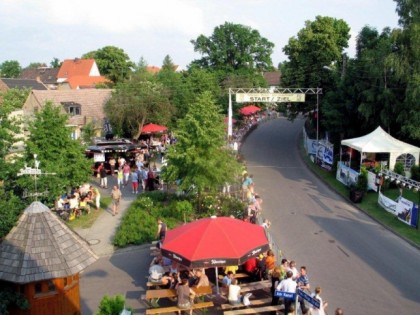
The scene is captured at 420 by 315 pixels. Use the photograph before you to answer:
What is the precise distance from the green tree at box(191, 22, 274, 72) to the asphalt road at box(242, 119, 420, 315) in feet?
114

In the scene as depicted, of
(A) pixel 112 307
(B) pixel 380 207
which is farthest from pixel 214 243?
(B) pixel 380 207

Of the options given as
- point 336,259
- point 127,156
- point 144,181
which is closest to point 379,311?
point 336,259

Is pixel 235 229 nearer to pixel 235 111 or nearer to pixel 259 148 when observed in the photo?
pixel 259 148

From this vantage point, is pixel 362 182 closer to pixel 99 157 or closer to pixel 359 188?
pixel 359 188

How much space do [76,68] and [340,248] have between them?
8157 cm

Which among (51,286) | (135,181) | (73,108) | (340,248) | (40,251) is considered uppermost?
(73,108)

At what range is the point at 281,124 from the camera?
58.9m

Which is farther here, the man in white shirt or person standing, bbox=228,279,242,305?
person standing, bbox=228,279,242,305

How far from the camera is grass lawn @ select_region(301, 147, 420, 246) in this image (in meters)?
19.1

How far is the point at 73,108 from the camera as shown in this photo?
42.0 metres

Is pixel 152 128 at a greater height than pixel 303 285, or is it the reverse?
pixel 152 128

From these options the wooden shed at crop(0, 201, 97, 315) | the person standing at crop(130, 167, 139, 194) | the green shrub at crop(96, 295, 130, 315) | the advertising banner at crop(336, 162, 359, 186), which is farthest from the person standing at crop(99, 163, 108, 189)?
the green shrub at crop(96, 295, 130, 315)

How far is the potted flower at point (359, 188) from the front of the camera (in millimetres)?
23625

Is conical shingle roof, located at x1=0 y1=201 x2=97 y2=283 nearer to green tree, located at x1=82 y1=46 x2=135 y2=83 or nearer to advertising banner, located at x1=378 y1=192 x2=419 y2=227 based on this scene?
advertising banner, located at x1=378 y1=192 x2=419 y2=227
